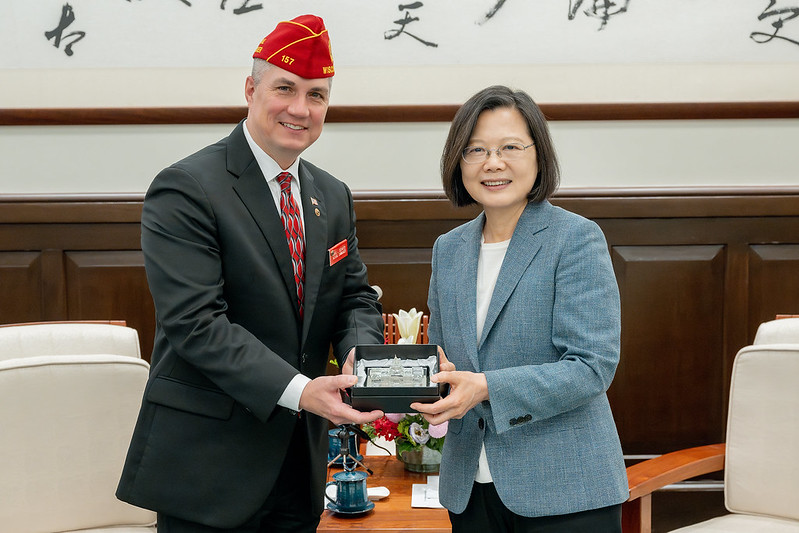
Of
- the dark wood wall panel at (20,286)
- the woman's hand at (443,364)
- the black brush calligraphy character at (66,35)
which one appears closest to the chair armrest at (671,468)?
the woman's hand at (443,364)

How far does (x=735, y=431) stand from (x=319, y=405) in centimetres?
139

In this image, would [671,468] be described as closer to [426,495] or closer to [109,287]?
[426,495]

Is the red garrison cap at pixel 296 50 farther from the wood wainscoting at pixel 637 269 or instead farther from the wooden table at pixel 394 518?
the wood wainscoting at pixel 637 269

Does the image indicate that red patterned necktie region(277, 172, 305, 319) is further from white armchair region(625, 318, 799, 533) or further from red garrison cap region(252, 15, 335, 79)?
white armchair region(625, 318, 799, 533)

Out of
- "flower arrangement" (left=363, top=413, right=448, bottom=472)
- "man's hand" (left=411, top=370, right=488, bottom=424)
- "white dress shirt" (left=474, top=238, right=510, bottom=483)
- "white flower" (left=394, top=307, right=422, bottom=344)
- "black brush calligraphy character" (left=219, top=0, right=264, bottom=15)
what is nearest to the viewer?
"man's hand" (left=411, top=370, right=488, bottom=424)

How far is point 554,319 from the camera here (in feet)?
4.85

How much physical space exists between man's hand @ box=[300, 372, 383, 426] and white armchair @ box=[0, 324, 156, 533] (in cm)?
73

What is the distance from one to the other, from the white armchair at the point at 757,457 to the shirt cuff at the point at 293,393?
1.05 meters

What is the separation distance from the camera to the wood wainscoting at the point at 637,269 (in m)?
2.84

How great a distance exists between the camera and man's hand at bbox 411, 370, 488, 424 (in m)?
1.41

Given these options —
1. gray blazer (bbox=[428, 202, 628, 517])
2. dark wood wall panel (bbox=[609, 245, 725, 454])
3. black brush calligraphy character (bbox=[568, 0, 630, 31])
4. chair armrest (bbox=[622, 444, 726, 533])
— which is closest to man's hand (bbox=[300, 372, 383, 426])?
gray blazer (bbox=[428, 202, 628, 517])

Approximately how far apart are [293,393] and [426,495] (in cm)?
72

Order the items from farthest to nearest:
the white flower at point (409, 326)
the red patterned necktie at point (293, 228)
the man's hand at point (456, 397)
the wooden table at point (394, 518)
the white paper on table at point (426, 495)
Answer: the white flower at point (409, 326)
the white paper on table at point (426, 495)
the wooden table at point (394, 518)
the red patterned necktie at point (293, 228)
the man's hand at point (456, 397)

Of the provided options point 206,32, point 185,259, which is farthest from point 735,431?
point 206,32
